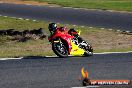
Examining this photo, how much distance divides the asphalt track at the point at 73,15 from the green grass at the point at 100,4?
226 centimetres

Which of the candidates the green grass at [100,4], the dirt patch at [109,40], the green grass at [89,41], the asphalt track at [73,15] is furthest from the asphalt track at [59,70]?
the green grass at [100,4]

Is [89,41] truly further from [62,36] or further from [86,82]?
[86,82]

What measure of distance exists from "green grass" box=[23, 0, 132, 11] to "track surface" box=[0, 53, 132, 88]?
2220 cm

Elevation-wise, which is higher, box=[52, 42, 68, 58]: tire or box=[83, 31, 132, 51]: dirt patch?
box=[52, 42, 68, 58]: tire

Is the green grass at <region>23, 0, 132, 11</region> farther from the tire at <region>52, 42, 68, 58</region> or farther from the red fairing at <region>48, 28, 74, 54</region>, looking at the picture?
the tire at <region>52, 42, 68, 58</region>

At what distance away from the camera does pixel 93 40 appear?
2505 cm

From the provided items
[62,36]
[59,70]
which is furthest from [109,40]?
[59,70]

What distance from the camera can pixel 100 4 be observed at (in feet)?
136

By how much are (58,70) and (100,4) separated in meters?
27.6

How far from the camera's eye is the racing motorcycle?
17250 millimetres

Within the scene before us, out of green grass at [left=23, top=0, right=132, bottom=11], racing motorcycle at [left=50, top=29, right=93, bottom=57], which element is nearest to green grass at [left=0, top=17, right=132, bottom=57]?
racing motorcycle at [left=50, top=29, right=93, bottom=57]

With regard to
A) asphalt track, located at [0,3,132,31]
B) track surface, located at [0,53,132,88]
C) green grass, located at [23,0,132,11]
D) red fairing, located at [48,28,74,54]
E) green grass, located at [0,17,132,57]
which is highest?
red fairing, located at [48,28,74,54]

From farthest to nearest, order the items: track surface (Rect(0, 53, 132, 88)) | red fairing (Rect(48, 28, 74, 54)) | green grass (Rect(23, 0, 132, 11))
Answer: green grass (Rect(23, 0, 132, 11))
red fairing (Rect(48, 28, 74, 54))
track surface (Rect(0, 53, 132, 88))

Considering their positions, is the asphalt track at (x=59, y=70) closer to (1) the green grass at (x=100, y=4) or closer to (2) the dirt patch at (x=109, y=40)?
(2) the dirt patch at (x=109, y=40)
